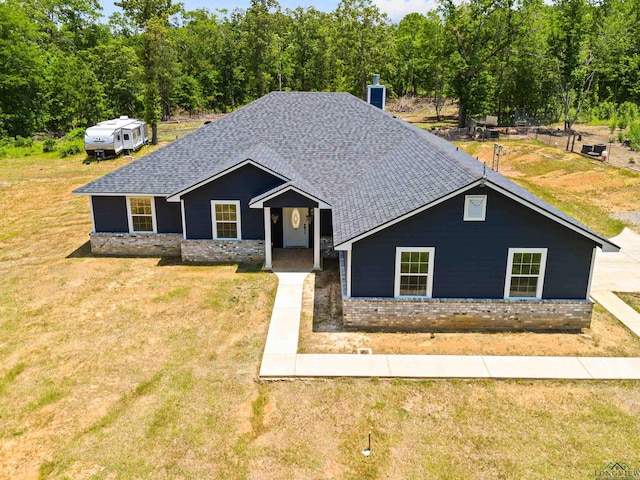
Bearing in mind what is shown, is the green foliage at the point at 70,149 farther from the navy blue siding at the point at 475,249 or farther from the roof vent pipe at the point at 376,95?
the navy blue siding at the point at 475,249

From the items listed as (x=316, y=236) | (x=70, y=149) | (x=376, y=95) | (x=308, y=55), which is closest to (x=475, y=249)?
(x=316, y=236)

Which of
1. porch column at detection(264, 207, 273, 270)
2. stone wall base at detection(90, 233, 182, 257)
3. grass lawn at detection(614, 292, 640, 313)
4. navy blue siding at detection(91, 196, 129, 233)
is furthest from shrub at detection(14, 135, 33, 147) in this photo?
grass lawn at detection(614, 292, 640, 313)

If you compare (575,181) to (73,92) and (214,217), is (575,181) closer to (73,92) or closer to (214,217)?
(214,217)

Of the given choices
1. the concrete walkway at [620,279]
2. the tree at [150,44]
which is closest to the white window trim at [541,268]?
the concrete walkway at [620,279]

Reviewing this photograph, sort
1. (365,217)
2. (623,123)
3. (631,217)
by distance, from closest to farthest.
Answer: (365,217) < (631,217) < (623,123)

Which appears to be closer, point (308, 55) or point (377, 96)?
point (377, 96)

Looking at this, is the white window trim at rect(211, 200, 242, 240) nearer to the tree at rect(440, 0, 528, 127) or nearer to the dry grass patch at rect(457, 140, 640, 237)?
the dry grass patch at rect(457, 140, 640, 237)
